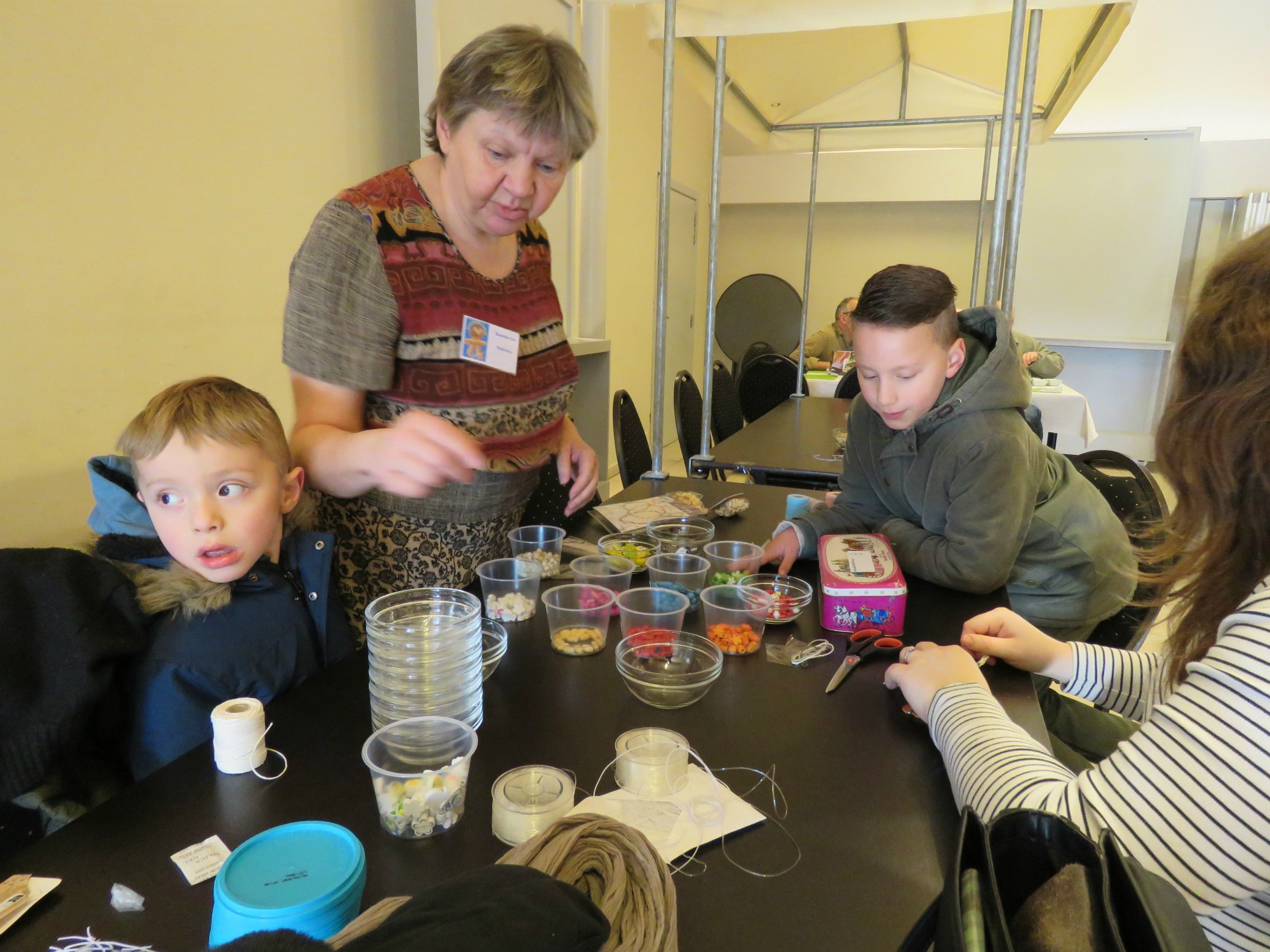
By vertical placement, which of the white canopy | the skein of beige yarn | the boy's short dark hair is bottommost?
the skein of beige yarn

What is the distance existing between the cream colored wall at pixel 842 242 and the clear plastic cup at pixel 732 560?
706 cm

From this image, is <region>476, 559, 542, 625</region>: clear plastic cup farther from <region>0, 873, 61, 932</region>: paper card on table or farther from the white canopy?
the white canopy

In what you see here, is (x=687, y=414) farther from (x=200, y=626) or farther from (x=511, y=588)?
(x=200, y=626)

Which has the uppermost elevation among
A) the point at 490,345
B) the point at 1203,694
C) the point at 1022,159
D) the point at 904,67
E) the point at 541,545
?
the point at 904,67

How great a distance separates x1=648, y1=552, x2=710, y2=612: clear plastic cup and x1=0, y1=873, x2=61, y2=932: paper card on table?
0.88 m

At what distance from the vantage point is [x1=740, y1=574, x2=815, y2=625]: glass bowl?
4.22ft

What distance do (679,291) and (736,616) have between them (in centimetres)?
638

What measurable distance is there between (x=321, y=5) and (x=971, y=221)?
7.21m

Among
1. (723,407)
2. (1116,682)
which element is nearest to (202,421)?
(1116,682)

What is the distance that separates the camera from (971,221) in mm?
7836

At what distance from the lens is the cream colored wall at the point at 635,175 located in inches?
201

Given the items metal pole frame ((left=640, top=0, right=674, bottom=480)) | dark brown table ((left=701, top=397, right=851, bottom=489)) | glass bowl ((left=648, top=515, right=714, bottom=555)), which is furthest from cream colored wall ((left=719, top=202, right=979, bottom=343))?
glass bowl ((left=648, top=515, right=714, bottom=555))

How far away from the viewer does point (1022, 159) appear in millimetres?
2258

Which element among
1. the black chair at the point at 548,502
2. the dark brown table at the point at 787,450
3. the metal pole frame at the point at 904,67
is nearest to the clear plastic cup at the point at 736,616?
the black chair at the point at 548,502
